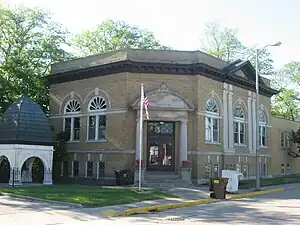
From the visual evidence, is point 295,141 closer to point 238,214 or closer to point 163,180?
point 163,180

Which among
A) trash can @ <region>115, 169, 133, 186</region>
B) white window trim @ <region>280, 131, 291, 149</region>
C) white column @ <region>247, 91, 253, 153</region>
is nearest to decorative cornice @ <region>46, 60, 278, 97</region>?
white column @ <region>247, 91, 253, 153</region>

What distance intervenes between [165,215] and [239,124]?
19779 millimetres

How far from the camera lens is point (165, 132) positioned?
28.0m

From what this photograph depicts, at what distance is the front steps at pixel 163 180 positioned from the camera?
25178mm

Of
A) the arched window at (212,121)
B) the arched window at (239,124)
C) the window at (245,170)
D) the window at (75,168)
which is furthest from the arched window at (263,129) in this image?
the window at (75,168)

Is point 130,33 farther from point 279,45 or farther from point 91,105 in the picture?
point 279,45

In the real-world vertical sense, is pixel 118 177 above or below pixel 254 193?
above

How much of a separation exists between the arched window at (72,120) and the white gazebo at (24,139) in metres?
3.84

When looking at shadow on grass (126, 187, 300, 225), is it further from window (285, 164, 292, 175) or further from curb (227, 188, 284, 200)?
window (285, 164, 292, 175)

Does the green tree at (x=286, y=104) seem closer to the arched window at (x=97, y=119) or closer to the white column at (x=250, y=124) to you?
the white column at (x=250, y=124)

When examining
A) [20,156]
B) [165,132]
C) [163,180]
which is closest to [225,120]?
[165,132]

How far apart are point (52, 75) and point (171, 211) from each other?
65.0 feet

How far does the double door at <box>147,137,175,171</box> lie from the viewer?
91.4 ft

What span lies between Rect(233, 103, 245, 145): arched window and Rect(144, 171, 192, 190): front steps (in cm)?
800
